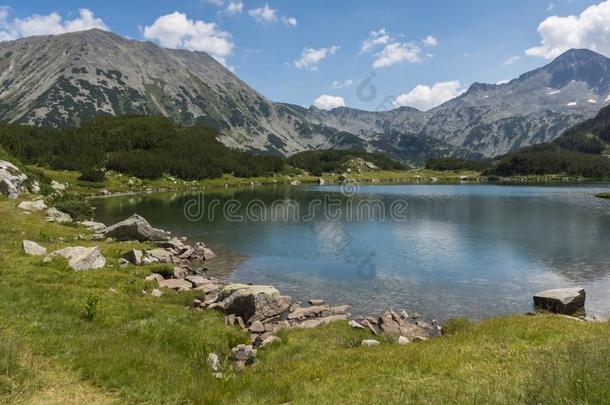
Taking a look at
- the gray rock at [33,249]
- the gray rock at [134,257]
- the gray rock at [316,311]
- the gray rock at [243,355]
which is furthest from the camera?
the gray rock at [134,257]

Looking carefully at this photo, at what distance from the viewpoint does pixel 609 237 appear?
217 feet

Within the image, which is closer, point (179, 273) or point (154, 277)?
point (154, 277)

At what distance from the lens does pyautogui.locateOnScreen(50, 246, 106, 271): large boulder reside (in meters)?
33.3

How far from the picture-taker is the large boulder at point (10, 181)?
6856cm

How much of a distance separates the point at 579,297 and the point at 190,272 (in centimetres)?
3416

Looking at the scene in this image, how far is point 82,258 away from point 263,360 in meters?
20.6

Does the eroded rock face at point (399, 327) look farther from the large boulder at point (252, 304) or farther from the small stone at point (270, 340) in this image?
the large boulder at point (252, 304)

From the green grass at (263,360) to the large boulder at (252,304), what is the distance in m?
3.45

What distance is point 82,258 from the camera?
34.1m

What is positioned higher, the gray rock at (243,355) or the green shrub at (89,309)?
the green shrub at (89,309)

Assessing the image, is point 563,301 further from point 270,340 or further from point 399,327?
point 270,340

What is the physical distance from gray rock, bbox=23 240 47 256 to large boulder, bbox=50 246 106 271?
1267mm

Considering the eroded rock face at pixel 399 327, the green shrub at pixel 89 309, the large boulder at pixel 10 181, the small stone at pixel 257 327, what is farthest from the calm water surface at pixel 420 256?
the green shrub at pixel 89 309

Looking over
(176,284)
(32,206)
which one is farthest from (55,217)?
(176,284)
